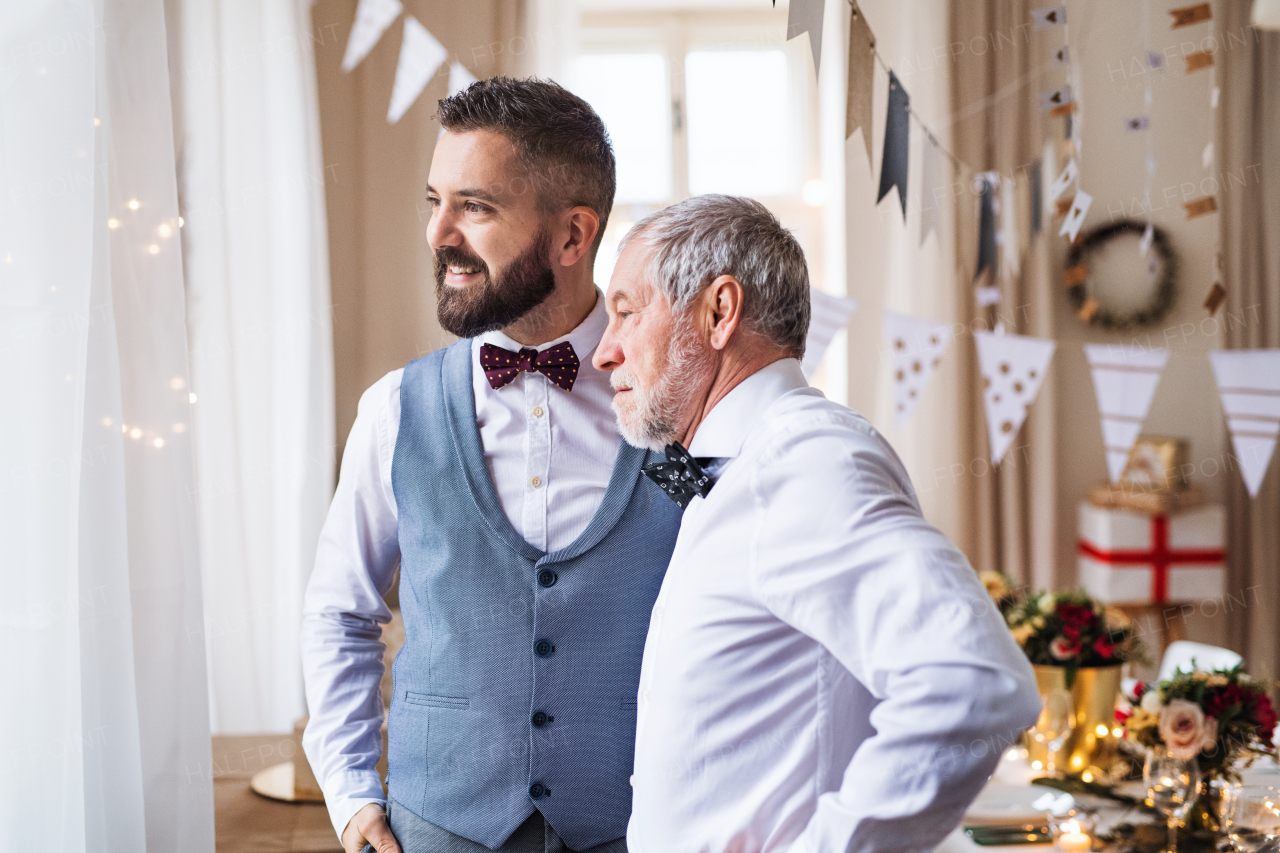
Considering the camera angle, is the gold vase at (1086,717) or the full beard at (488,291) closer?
the full beard at (488,291)

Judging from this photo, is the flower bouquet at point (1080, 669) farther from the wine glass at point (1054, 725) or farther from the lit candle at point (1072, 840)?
the lit candle at point (1072, 840)

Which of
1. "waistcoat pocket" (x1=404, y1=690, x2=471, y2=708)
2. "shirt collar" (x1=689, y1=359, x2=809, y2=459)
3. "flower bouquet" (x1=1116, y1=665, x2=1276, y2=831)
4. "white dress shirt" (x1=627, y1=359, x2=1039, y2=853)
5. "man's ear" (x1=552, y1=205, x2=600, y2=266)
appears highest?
"man's ear" (x1=552, y1=205, x2=600, y2=266)

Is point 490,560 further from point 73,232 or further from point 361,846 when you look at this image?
point 73,232

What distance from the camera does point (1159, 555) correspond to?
4.00 meters

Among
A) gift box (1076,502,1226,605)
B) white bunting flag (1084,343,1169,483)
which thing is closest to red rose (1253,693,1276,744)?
white bunting flag (1084,343,1169,483)

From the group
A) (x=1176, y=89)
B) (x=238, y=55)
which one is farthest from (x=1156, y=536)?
(x=238, y=55)

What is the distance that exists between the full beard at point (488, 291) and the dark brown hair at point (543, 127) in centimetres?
7

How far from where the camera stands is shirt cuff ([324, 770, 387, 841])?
129 cm

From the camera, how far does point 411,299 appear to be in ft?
12.2

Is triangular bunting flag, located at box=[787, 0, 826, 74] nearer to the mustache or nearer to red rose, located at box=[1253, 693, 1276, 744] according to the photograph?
the mustache

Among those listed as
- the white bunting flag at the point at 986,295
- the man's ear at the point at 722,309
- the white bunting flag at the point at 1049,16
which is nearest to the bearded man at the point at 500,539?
the man's ear at the point at 722,309

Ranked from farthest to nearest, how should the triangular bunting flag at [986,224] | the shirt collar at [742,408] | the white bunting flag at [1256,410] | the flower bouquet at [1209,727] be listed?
1. the triangular bunting flag at [986,224]
2. the white bunting flag at [1256,410]
3. the flower bouquet at [1209,727]
4. the shirt collar at [742,408]

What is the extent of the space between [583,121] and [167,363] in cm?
67

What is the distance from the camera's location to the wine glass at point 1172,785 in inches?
66.9
